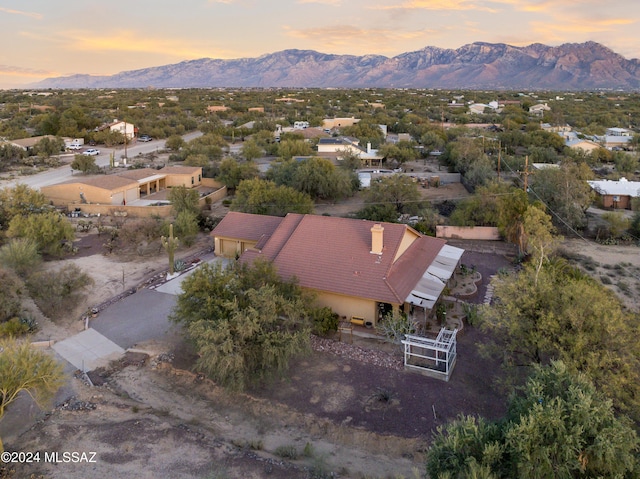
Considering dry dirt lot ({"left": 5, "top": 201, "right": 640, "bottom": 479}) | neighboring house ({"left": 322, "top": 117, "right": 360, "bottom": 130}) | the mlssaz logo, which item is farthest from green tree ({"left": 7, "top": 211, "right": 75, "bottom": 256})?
neighboring house ({"left": 322, "top": 117, "right": 360, "bottom": 130})

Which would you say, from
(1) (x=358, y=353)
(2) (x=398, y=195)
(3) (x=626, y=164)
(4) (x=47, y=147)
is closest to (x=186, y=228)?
(2) (x=398, y=195)

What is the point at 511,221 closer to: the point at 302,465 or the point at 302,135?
the point at 302,465

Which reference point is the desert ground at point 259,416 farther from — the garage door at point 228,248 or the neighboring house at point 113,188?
the neighboring house at point 113,188

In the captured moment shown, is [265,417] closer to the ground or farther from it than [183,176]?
closer to the ground

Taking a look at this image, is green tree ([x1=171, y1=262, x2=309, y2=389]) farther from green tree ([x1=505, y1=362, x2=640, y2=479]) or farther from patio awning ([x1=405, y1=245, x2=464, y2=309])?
green tree ([x1=505, y1=362, x2=640, y2=479])

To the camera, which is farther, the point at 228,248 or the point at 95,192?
the point at 95,192

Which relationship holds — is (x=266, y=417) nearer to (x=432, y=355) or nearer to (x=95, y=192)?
(x=432, y=355)
